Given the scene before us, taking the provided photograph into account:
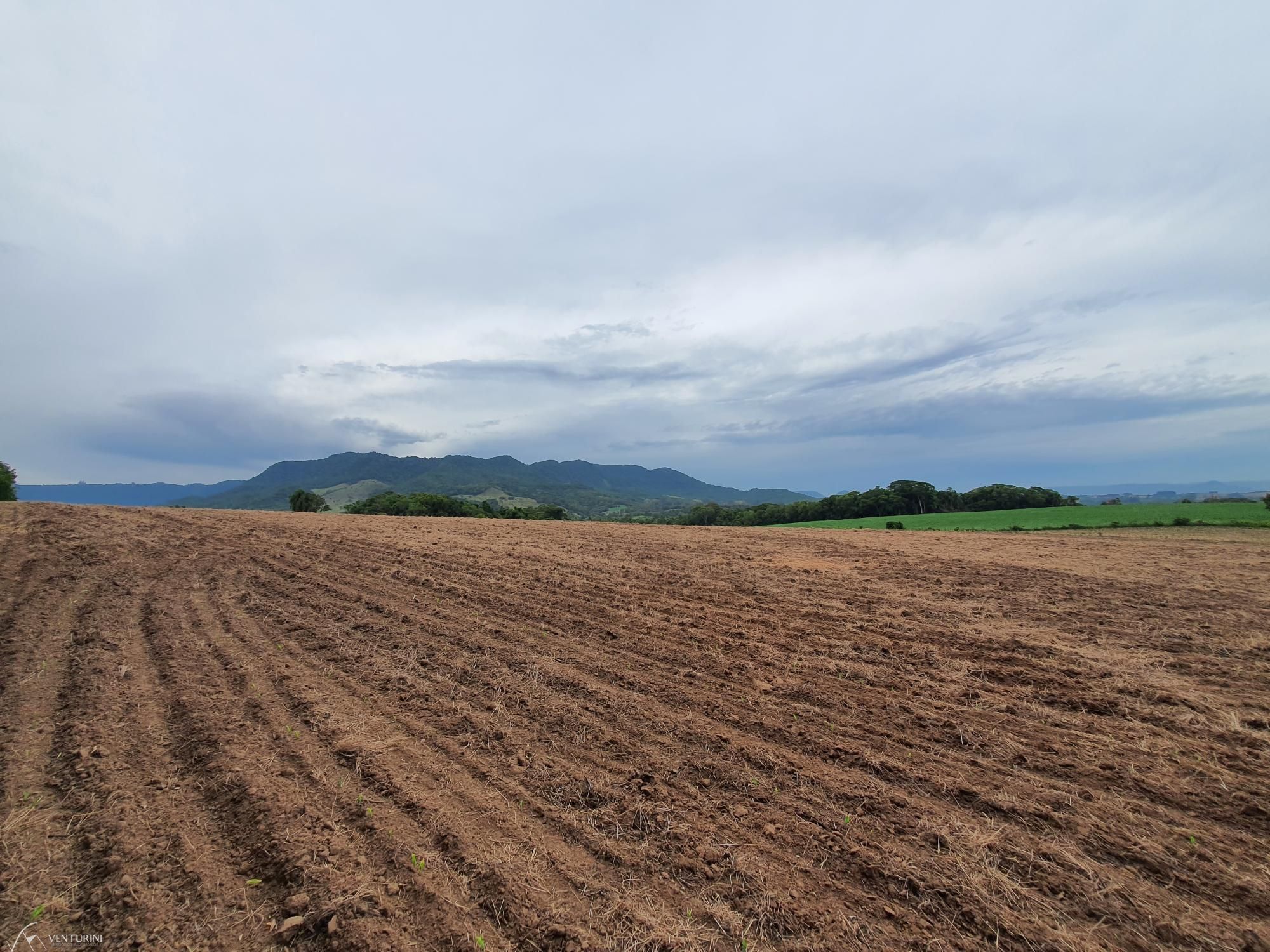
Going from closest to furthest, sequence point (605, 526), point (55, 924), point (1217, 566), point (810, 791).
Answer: point (55, 924)
point (810, 791)
point (1217, 566)
point (605, 526)

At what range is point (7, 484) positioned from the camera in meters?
35.0

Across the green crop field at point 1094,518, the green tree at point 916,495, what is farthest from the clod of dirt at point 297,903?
the green tree at point 916,495

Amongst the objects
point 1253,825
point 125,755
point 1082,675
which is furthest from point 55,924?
point 1082,675

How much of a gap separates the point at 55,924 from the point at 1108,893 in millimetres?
5761

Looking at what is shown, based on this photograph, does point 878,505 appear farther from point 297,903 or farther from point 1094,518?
point 297,903

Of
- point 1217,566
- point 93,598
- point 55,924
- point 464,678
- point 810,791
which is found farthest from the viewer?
point 1217,566

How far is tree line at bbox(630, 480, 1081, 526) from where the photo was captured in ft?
218

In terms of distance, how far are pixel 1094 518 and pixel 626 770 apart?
49608 mm

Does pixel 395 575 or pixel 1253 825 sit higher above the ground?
pixel 395 575

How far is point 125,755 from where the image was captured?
4090 millimetres

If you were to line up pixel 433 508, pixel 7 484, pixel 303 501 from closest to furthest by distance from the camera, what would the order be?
1. pixel 7 484
2. pixel 433 508
3. pixel 303 501

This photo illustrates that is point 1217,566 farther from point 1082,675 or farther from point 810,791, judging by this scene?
point 810,791

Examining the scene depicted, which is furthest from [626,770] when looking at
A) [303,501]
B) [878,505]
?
[878,505]

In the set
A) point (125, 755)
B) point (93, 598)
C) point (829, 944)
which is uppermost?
point (93, 598)
